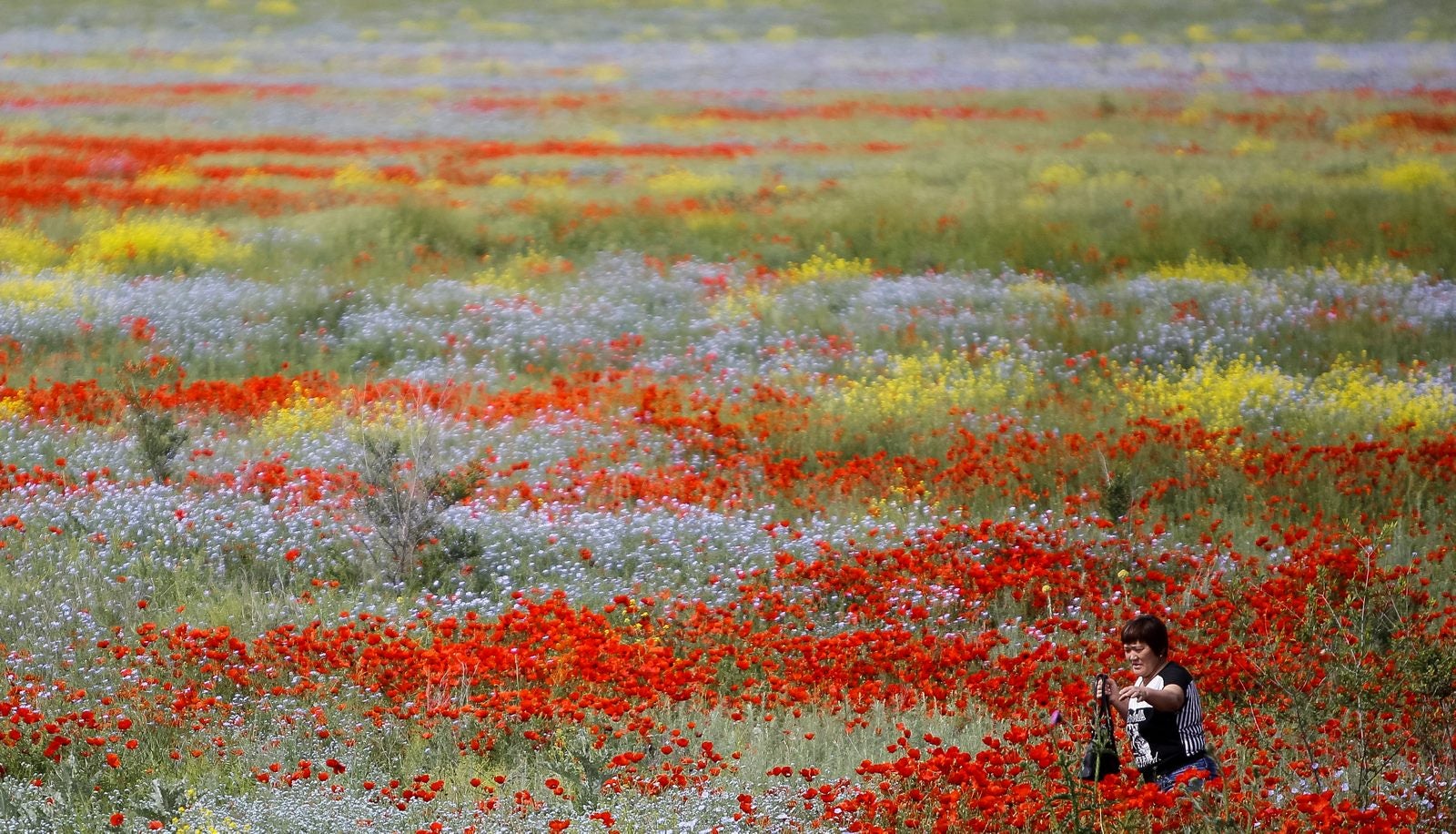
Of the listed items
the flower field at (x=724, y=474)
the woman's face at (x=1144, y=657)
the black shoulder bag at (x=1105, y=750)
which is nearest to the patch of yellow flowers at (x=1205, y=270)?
the flower field at (x=724, y=474)

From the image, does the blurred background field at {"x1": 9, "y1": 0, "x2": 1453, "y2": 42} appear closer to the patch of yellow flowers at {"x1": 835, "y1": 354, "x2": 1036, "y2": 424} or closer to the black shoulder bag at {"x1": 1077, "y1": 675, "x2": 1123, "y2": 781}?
the patch of yellow flowers at {"x1": 835, "y1": 354, "x2": 1036, "y2": 424}

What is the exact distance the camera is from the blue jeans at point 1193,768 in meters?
4.44

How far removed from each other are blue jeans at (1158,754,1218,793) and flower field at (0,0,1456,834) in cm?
14

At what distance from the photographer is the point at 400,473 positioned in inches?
313

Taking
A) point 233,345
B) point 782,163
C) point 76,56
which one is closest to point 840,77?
point 782,163

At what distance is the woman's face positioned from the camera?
4543 mm

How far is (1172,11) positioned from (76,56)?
27040 millimetres

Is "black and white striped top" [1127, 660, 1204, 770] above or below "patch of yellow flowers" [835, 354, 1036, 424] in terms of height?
above

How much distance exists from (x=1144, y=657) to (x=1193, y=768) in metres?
0.39

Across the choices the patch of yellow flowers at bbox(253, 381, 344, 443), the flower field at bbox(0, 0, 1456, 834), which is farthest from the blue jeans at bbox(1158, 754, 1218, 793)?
the patch of yellow flowers at bbox(253, 381, 344, 443)

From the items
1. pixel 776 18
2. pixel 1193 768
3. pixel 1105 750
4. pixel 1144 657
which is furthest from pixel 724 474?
pixel 776 18

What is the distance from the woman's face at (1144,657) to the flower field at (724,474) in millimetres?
416

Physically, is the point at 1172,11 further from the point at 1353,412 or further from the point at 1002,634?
the point at 1002,634

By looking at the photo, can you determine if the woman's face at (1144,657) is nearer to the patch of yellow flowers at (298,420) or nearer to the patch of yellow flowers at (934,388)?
the patch of yellow flowers at (934,388)
